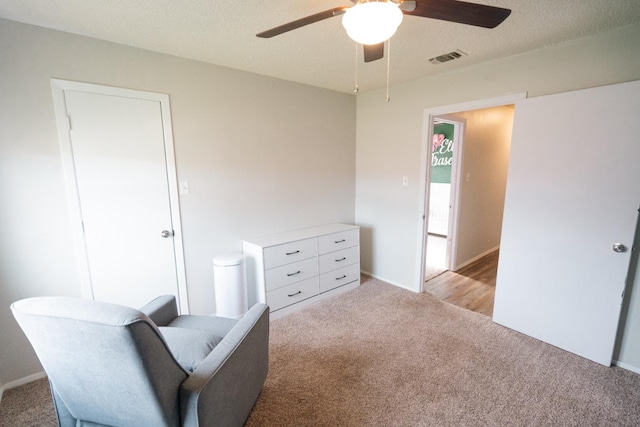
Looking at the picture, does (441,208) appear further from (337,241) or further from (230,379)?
(230,379)

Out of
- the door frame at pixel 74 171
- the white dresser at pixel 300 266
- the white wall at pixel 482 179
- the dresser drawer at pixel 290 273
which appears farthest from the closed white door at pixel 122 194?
the white wall at pixel 482 179

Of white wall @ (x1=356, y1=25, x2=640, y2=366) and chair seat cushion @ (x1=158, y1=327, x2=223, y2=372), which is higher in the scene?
white wall @ (x1=356, y1=25, x2=640, y2=366)

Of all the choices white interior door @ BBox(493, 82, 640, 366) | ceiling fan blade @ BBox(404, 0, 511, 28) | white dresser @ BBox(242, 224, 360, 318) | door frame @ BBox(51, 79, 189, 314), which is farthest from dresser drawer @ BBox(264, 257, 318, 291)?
ceiling fan blade @ BBox(404, 0, 511, 28)

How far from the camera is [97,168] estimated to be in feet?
6.76

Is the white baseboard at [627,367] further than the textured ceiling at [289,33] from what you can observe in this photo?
Yes

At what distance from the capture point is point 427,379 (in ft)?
6.35

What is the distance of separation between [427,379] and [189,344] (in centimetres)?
159

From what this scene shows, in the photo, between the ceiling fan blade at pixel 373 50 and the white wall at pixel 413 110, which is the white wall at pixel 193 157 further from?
the ceiling fan blade at pixel 373 50

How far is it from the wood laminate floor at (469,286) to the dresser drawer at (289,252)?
5.02 ft

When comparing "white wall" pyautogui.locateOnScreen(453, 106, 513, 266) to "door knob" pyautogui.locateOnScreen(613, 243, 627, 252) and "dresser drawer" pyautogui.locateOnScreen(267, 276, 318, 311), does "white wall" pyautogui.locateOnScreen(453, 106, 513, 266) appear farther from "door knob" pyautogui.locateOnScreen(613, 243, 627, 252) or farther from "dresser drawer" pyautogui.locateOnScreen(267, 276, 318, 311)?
"dresser drawer" pyautogui.locateOnScreen(267, 276, 318, 311)

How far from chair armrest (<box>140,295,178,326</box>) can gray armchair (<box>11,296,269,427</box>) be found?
437 mm

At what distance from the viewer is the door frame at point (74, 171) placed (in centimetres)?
191

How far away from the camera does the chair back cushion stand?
3.14 feet

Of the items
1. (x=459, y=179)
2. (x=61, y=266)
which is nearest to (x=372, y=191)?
(x=459, y=179)
